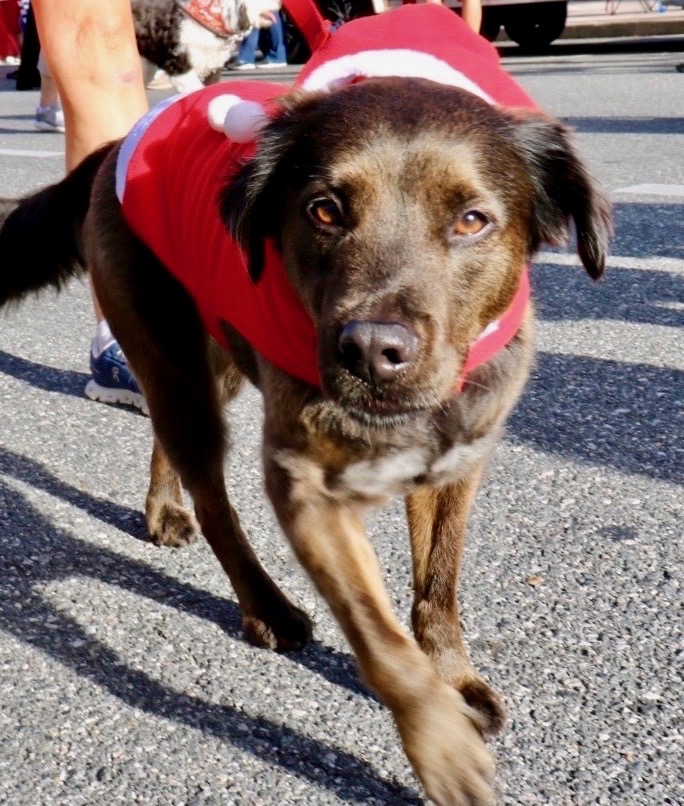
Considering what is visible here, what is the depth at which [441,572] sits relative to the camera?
258 cm

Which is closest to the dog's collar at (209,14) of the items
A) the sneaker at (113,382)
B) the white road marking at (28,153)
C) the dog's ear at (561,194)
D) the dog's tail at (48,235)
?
the white road marking at (28,153)

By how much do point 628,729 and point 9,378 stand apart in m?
2.96

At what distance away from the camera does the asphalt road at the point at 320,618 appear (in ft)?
7.30

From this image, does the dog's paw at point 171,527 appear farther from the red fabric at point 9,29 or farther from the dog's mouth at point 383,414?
the red fabric at point 9,29

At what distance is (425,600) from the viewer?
259cm

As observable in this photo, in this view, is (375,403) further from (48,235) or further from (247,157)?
(48,235)

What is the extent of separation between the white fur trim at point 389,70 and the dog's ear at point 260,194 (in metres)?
0.20

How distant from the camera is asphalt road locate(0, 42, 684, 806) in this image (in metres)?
2.22

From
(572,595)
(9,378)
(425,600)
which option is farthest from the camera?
(9,378)

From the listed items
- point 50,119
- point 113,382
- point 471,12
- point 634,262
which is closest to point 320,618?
point 113,382

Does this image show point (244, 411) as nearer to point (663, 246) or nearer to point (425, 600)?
point (425, 600)

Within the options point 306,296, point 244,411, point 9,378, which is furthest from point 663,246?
point 306,296

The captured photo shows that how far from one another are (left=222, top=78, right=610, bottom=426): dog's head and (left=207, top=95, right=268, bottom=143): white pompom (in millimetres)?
57

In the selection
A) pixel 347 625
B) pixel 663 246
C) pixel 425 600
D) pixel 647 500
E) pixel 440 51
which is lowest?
pixel 663 246
